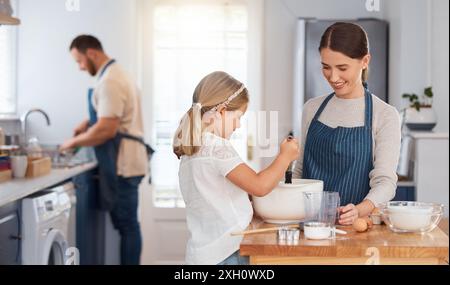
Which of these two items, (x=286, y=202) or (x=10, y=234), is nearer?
(x=286, y=202)

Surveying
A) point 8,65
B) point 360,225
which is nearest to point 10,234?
point 8,65

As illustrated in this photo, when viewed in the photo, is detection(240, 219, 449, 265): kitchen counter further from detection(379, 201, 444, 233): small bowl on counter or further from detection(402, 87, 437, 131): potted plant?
detection(402, 87, 437, 131): potted plant

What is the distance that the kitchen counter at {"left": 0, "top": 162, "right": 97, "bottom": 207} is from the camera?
1.76 m

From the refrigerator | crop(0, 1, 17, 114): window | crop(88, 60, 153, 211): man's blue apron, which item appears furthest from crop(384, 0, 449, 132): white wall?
crop(88, 60, 153, 211): man's blue apron

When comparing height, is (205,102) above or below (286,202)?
above

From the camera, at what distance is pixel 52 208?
200 cm

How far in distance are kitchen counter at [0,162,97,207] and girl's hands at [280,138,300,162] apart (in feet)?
2.64

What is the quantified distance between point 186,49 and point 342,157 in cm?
31

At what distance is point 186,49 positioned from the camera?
127cm

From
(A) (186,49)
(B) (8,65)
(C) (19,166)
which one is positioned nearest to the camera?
(A) (186,49)

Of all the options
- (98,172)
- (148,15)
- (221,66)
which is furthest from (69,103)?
(221,66)

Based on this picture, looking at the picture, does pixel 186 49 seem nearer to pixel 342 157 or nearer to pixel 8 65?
pixel 342 157
